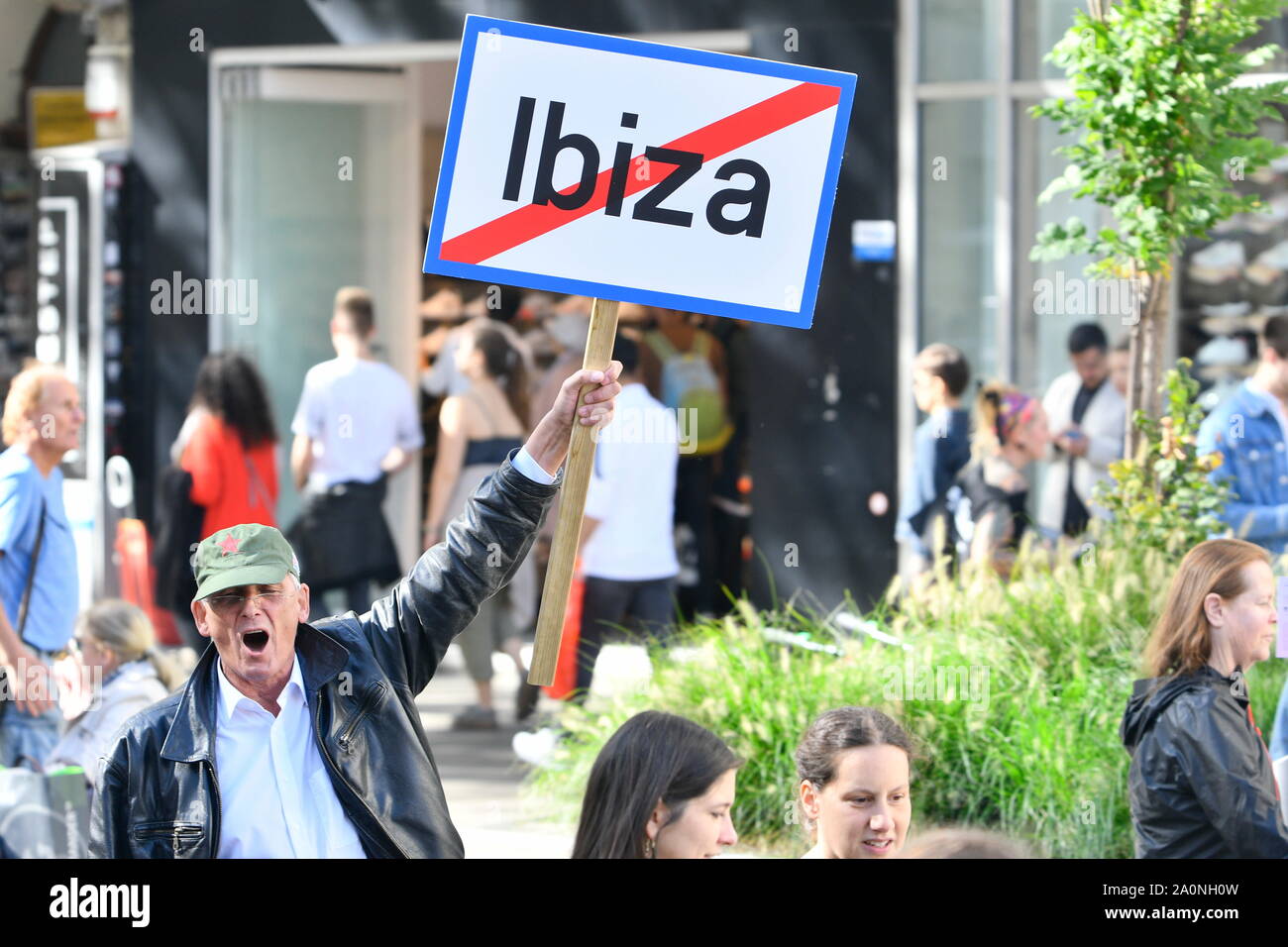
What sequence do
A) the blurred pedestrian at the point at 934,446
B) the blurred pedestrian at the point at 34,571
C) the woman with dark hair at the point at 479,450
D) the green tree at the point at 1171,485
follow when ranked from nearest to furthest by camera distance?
the blurred pedestrian at the point at 34,571 < the green tree at the point at 1171,485 < the blurred pedestrian at the point at 934,446 < the woman with dark hair at the point at 479,450

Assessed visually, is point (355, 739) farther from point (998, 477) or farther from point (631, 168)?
point (998, 477)

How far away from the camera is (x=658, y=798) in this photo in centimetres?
332

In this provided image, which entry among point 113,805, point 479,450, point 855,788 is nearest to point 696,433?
point 479,450

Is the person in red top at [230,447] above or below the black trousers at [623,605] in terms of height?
above

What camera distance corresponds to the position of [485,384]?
8.73 m

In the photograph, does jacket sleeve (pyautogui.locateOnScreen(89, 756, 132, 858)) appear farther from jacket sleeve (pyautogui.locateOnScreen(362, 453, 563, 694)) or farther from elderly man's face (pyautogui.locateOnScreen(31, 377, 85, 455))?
elderly man's face (pyautogui.locateOnScreen(31, 377, 85, 455))

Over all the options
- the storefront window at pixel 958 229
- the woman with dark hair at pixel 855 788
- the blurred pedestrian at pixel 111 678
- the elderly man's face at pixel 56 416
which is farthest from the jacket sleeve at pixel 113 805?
the storefront window at pixel 958 229

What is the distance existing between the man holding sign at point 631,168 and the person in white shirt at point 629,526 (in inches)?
157

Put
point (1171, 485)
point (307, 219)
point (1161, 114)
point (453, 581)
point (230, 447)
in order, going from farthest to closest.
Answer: point (307, 219)
point (230, 447)
point (1171, 485)
point (1161, 114)
point (453, 581)

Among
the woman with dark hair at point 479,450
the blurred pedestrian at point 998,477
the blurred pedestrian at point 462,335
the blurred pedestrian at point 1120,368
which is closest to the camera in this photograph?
the blurred pedestrian at point 998,477

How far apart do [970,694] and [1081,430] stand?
9.39ft

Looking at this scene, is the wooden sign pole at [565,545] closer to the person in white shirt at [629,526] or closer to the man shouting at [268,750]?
the man shouting at [268,750]

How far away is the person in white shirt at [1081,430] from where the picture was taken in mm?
8289

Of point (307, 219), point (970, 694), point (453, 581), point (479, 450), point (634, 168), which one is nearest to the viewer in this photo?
point (453, 581)
